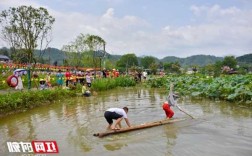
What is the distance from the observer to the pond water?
8.05 meters

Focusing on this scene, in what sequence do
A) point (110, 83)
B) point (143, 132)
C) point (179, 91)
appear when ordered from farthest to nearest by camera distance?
point (110, 83) → point (179, 91) → point (143, 132)

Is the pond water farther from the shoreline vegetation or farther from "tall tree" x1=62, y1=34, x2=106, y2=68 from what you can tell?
"tall tree" x1=62, y1=34, x2=106, y2=68

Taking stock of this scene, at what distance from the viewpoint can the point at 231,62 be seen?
67.4m

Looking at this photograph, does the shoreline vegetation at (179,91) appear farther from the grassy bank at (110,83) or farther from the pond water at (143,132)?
the pond water at (143,132)

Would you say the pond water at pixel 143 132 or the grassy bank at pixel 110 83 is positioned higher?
the grassy bank at pixel 110 83

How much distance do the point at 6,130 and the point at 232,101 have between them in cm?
1120

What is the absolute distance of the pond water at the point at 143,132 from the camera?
805 cm

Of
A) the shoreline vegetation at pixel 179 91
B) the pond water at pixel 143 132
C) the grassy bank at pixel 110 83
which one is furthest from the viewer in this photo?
the grassy bank at pixel 110 83

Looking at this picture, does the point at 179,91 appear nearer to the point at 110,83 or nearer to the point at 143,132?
the point at 110,83

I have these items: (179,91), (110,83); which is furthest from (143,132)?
(110,83)

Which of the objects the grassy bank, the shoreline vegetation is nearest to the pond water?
the shoreline vegetation

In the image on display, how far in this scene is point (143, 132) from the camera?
391 inches

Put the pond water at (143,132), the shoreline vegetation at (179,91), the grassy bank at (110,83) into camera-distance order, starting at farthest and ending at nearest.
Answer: the grassy bank at (110,83) → the shoreline vegetation at (179,91) → the pond water at (143,132)

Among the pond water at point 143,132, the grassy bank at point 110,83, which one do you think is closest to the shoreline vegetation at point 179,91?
the grassy bank at point 110,83
